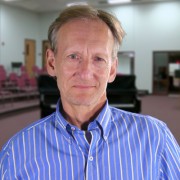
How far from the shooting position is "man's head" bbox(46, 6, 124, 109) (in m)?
1.07

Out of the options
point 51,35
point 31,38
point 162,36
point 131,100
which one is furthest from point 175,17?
point 51,35

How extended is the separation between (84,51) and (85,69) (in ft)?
0.21

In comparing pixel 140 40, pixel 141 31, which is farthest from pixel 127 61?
pixel 141 31

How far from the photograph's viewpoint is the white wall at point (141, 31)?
586 inches

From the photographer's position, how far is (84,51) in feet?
3.49

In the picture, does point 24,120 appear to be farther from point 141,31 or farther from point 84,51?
point 141,31

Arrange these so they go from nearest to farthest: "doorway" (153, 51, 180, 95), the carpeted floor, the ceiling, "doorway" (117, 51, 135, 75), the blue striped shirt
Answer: the blue striped shirt → the carpeted floor → the ceiling → "doorway" (153, 51, 180, 95) → "doorway" (117, 51, 135, 75)

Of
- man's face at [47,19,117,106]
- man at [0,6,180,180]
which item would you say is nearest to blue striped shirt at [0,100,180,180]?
man at [0,6,180,180]

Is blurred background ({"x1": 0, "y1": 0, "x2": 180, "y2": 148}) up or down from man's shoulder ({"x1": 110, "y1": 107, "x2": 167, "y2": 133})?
up

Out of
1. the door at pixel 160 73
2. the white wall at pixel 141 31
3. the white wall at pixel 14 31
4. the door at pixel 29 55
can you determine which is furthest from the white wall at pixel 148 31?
the door at pixel 29 55

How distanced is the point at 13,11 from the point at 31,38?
6.37 ft

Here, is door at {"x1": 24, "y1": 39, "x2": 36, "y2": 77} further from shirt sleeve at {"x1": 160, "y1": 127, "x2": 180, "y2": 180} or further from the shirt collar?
shirt sleeve at {"x1": 160, "y1": 127, "x2": 180, "y2": 180}

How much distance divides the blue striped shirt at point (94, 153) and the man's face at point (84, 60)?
0.33 feet

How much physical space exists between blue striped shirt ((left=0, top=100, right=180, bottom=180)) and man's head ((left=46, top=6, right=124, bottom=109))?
0.11 m
